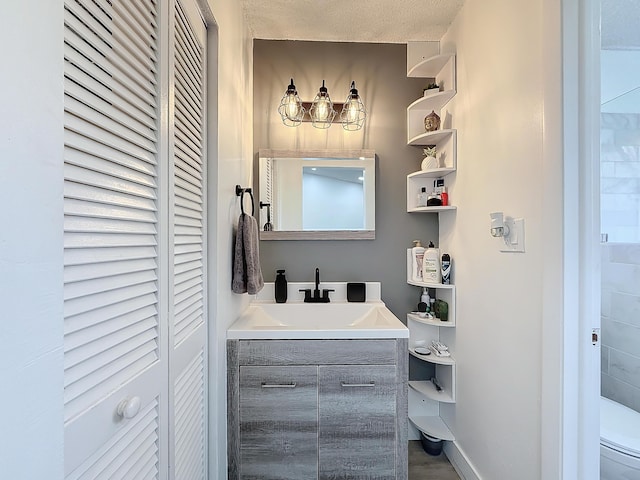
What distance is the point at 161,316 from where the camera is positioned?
2.98 feet

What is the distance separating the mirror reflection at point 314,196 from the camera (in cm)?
212

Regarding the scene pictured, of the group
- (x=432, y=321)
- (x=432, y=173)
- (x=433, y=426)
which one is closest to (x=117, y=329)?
(x=432, y=321)

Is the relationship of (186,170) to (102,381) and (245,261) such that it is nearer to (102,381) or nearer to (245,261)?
(245,261)

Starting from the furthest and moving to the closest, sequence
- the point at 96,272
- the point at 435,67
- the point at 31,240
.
Answer: the point at 435,67 < the point at 96,272 < the point at 31,240

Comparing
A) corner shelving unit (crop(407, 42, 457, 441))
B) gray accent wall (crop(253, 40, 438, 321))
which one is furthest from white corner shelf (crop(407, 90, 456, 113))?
gray accent wall (crop(253, 40, 438, 321))

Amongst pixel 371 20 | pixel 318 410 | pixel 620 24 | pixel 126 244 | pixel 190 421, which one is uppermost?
pixel 371 20

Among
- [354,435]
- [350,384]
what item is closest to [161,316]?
[350,384]

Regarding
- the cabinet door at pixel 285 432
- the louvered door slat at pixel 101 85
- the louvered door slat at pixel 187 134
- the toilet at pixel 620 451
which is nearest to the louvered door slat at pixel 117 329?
the louvered door slat at pixel 101 85

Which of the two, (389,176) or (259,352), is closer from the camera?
(259,352)

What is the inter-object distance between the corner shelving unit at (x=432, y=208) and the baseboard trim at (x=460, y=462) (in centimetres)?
7

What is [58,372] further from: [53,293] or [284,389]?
[284,389]

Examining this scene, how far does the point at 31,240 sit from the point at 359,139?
6.53ft

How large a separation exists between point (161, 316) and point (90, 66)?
1.96ft

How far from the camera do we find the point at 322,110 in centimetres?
211
